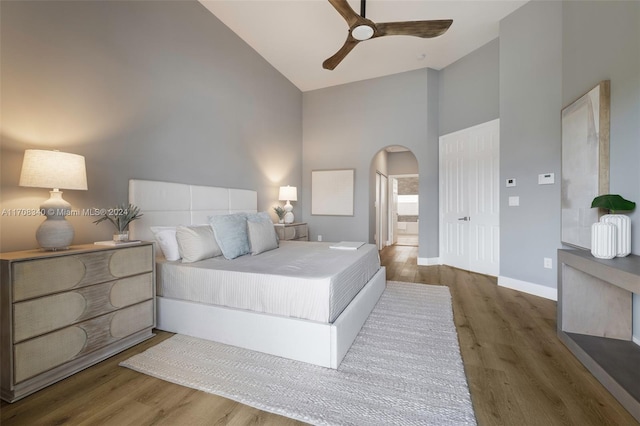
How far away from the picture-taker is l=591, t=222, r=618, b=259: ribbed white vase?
5.63 ft

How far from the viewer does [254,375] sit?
162cm

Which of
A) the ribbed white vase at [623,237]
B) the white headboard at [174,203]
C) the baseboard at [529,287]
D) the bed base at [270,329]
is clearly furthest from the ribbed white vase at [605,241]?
the white headboard at [174,203]

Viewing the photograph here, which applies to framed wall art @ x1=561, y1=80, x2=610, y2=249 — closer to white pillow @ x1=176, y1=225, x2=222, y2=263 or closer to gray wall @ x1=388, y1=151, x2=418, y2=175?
white pillow @ x1=176, y1=225, x2=222, y2=263

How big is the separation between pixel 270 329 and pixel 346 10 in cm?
278

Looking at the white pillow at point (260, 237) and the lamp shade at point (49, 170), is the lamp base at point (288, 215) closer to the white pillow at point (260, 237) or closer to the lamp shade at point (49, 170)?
the white pillow at point (260, 237)

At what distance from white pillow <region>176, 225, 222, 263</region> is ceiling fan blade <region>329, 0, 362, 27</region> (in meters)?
2.37

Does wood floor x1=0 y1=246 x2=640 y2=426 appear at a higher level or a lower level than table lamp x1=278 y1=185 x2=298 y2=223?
lower

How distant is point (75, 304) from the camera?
1.62m

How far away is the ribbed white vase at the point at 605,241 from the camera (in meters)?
1.72

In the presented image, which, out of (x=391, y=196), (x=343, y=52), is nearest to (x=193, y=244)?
(x=343, y=52)

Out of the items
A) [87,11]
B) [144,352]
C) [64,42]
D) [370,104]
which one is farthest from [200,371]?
[370,104]

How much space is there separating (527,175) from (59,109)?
4658mm

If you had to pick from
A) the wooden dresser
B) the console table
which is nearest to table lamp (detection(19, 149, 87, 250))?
the wooden dresser

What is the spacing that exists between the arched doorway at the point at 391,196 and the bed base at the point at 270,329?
150 inches
